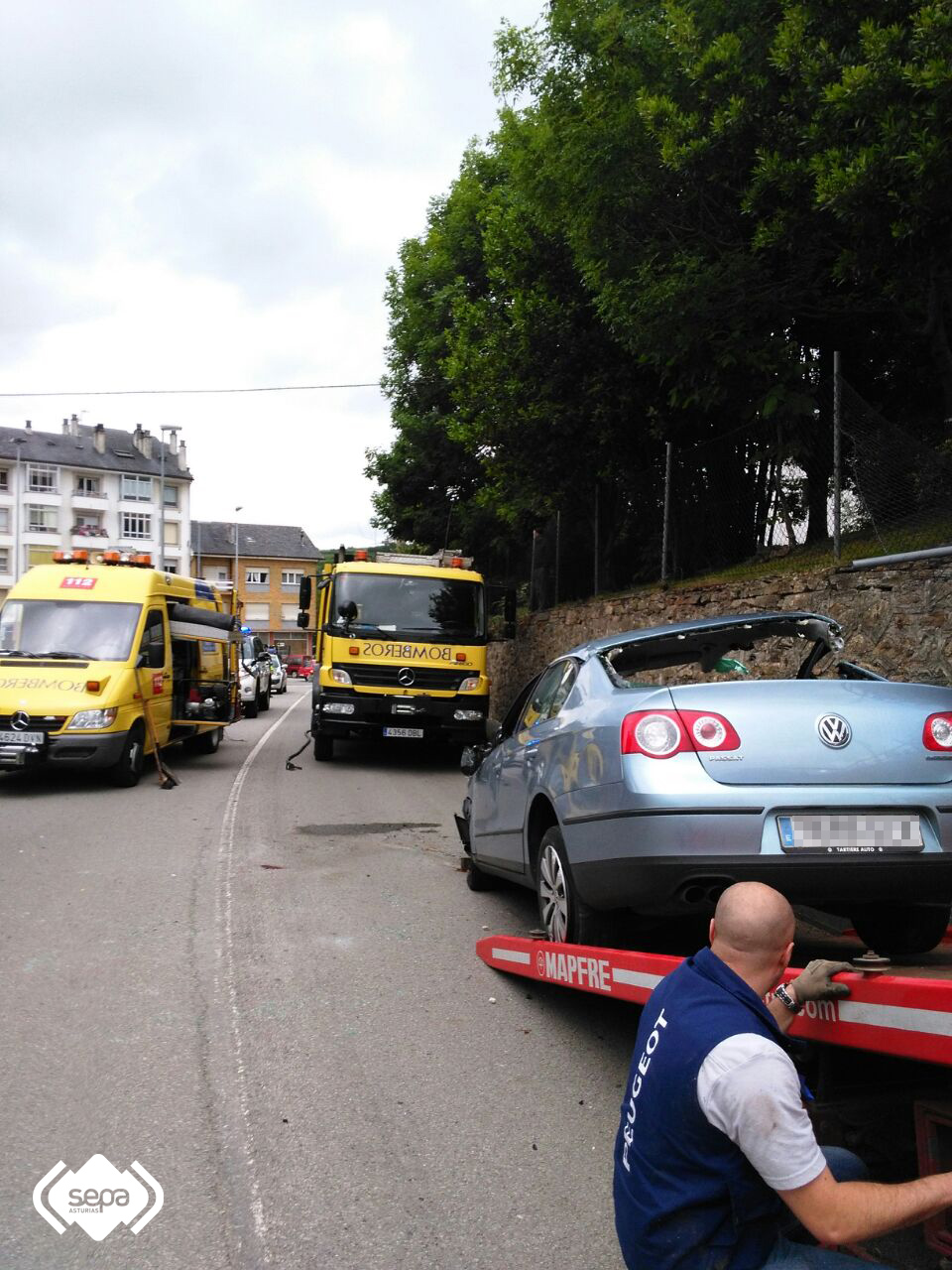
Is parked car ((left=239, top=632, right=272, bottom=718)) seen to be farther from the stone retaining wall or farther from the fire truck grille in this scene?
the stone retaining wall

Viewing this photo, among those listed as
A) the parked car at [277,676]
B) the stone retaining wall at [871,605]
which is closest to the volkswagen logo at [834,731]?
the stone retaining wall at [871,605]

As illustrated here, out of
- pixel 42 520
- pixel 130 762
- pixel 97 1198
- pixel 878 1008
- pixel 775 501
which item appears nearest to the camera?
pixel 878 1008

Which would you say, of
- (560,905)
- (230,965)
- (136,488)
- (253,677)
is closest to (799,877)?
(560,905)

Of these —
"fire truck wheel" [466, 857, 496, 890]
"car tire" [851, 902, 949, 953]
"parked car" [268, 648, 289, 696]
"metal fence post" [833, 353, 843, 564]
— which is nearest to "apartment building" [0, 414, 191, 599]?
"parked car" [268, 648, 289, 696]

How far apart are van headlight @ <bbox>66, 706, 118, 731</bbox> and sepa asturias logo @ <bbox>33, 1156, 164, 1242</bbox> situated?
9.13m

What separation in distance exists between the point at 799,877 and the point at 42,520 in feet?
265

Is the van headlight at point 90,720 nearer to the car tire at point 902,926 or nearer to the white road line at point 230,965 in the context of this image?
the white road line at point 230,965

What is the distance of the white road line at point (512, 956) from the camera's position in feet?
16.8

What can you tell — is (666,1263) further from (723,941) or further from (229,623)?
(229,623)

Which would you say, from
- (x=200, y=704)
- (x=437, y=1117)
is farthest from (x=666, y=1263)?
(x=200, y=704)

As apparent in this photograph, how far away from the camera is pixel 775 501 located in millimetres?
12078

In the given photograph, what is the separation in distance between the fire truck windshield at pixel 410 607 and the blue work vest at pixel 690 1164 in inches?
497

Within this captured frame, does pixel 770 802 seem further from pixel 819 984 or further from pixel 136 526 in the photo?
pixel 136 526

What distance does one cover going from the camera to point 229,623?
1565cm
